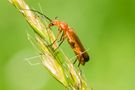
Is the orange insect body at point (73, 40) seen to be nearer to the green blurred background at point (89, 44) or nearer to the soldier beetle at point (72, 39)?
the soldier beetle at point (72, 39)

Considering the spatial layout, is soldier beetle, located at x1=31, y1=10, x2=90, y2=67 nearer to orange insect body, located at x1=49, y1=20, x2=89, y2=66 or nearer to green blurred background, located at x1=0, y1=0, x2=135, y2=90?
orange insect body, located at x1=49, y1=20, x2=89, y2=66

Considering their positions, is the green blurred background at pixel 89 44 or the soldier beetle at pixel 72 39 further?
the green blurred background at pixel 89 44

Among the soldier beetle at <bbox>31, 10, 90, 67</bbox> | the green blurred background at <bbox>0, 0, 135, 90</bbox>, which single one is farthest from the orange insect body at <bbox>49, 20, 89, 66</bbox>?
the green blurred background at <bbox>0, 0, 135, 90</bbox>

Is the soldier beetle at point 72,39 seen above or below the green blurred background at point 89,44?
above

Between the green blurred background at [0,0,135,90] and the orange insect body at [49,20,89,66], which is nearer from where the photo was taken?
the orange insect body at [49,20,89,66]

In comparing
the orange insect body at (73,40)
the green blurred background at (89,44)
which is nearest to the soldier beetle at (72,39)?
the orange insect body at (73,40)

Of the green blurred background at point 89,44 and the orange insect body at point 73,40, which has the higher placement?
the orange insect body at point 73,40

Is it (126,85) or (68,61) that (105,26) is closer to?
(126,85)

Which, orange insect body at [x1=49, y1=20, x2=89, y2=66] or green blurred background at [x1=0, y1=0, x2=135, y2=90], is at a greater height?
orange insect body at [x1=49, y1=20, x2=89, y2=66]

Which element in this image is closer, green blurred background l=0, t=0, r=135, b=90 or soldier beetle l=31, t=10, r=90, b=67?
soldier beetle l=31, t=10, r=90, b=67

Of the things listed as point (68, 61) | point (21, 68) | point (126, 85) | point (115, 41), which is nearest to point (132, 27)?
point (115, 41)
